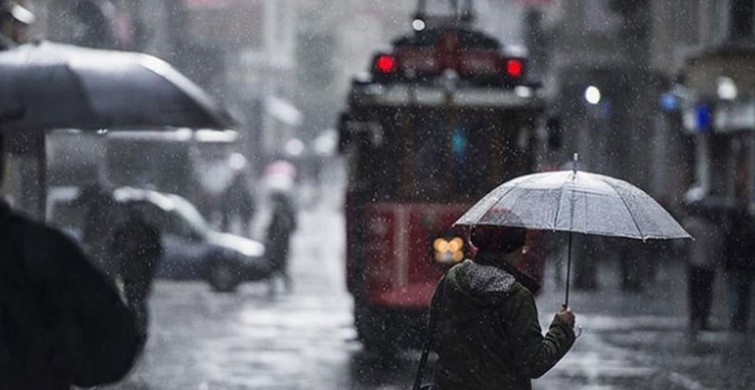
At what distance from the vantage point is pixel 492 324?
6.93 m

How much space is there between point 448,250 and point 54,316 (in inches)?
532

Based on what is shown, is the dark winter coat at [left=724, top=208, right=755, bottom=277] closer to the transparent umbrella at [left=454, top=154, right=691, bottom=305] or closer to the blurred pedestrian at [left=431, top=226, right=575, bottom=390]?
the transparent umbrella at [left=454, top=154, right=691, bottom=305]

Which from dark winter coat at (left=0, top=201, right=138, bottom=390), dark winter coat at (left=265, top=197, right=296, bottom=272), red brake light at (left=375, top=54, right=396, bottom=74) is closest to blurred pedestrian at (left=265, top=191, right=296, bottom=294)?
dark winter coat at (left=265, top=197, right=296, bottom=272)

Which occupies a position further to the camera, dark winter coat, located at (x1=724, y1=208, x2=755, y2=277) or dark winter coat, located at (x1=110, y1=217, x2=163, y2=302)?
dark winter coat, located at (x1=724, y1=208, x2=755, y2=277)

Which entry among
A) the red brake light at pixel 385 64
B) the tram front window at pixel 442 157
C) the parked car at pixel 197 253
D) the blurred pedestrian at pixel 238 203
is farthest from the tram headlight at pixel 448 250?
the blurred pedestrian at pixel 238 203

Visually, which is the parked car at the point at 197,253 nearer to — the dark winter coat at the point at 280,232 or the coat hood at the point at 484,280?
the dark winter coat at the point at 280,232

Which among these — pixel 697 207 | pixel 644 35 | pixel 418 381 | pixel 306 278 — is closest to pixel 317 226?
pixel 644 35

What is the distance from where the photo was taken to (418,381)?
7.39 metres

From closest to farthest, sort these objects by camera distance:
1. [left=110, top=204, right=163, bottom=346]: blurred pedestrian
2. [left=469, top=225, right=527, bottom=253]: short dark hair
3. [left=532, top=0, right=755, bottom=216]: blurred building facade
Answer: [left=469, top=225, right=527, bottom=253]: short dark hair < [left=110, top=204, right=163, bottom=346]: blurred pedestrian < [left=532, top=0, right=755, bottom=216]: blurred building facade

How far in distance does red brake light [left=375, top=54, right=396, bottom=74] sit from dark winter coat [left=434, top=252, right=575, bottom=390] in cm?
1129

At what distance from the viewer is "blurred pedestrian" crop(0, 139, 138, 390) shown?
4750 mm

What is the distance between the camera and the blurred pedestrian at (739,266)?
2145 cm

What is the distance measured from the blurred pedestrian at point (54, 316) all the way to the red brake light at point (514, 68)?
13.8m

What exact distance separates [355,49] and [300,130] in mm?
8382
